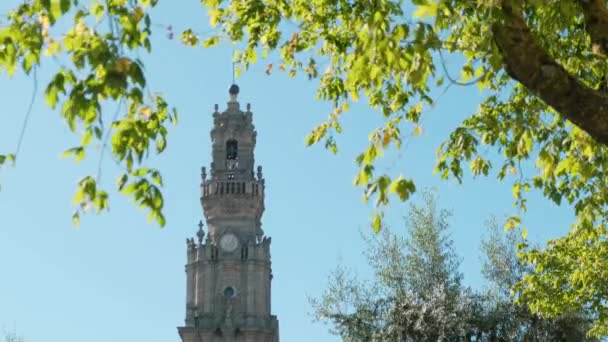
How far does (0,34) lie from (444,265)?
119 ft

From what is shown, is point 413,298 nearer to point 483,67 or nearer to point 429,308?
point 429,308

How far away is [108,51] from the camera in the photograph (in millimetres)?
12023

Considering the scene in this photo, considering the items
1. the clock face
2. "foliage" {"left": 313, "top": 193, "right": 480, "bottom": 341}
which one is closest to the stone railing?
the clock face

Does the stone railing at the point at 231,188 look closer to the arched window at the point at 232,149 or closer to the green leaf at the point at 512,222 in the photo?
the arched window at the point at 232,149

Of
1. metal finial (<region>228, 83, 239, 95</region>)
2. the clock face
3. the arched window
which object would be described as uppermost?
metal finial (<region>228, 83, 239, 95</region>)

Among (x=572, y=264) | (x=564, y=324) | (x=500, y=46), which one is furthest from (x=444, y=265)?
(x=500, y=46)

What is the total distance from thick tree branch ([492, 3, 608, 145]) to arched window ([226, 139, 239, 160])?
72707 mm

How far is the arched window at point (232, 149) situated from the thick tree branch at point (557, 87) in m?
72.7

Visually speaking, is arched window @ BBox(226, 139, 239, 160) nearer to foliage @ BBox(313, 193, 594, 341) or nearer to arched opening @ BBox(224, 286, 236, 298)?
arched opening @ BBox(224, 286, 236, 298)

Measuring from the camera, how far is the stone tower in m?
78.8

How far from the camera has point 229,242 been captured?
81.9 metres

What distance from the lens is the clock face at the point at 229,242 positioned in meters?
81.6

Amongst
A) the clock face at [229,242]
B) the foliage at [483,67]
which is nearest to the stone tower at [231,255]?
the clock face at [229,242]

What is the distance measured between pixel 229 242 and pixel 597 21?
68972mm
